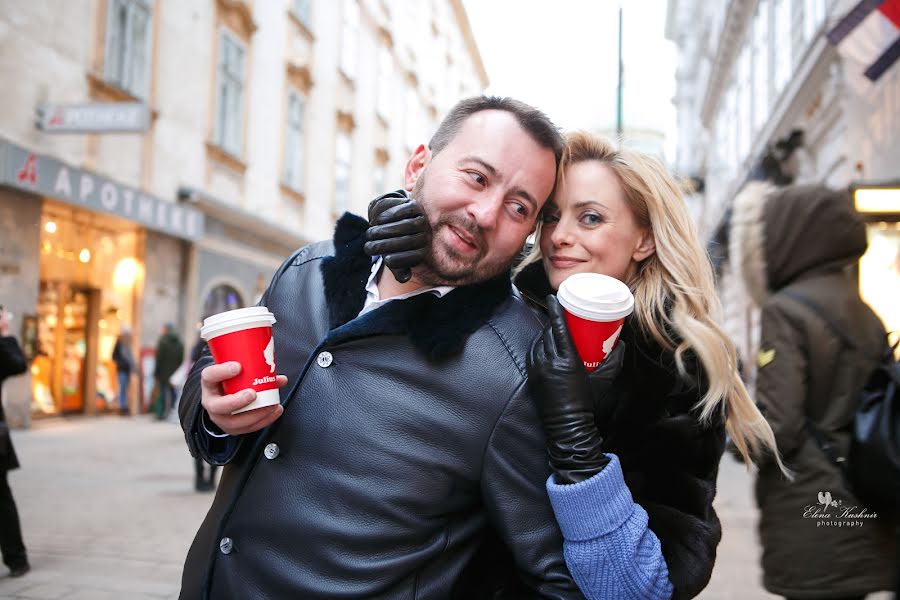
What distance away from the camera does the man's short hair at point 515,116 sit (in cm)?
206

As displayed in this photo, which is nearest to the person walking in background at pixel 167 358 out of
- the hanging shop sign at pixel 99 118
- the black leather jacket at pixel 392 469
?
the hanging shop sign at pixel 99 118

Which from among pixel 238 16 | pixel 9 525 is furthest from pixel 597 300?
pixel 238 16

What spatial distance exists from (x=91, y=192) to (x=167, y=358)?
10.2 feet

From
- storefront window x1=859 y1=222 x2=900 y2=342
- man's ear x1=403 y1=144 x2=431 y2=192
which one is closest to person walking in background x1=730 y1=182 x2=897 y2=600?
man's ear x1=403 y1=144 x2=431 y2=192

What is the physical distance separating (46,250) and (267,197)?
22.3 ft

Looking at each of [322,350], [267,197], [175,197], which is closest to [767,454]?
[322,350]

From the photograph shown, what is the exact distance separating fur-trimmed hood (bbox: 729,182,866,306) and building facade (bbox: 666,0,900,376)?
653 millimetres

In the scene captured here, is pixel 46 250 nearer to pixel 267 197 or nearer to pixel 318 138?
pixel 267 197

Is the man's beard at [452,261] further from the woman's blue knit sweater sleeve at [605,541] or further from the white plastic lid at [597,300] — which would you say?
the woman's blue knit sweater sleeve at [605,541]

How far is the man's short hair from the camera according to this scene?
6.77 ft

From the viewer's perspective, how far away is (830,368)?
122 inches

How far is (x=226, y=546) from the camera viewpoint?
185 cm

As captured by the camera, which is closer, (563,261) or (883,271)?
(563,261)

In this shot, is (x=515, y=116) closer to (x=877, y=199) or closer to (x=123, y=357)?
(x=877, y=199)
